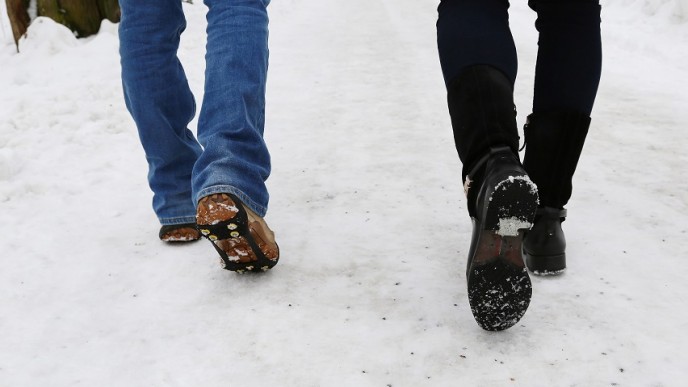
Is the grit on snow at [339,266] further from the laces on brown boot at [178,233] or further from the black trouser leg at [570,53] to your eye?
the black trouser leg at [570,53]

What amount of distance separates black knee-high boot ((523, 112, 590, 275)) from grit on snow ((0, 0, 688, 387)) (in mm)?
72

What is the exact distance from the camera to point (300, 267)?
70.5 inches

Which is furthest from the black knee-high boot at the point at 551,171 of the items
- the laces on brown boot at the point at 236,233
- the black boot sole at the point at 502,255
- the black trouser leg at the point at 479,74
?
the laces on brown boot at the point at 236,233

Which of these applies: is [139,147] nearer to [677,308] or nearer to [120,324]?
[120,324]

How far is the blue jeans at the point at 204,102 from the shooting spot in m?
1.60

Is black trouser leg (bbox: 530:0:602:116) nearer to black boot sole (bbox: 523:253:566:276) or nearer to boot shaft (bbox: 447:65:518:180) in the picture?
boot shaft (bbox: 447:65:518:180)

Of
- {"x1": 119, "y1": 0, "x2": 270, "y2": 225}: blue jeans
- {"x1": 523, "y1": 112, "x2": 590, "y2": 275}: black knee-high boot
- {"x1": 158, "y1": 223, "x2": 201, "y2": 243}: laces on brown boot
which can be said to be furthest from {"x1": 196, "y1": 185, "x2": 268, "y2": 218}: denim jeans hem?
{"x1": 523, "y1": 112, "x2": 590, "y2": 275}: black knee-high boot

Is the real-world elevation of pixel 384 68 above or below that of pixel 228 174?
below

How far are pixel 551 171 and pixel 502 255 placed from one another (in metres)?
0.37

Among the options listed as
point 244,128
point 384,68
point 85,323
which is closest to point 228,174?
point 244,128

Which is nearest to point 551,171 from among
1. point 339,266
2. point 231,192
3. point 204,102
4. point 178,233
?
point 339,266

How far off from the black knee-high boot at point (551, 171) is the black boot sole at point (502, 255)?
311 millimetres

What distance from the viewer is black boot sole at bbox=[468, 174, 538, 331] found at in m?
1.25

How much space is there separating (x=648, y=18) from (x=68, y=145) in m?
5.45
